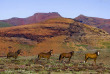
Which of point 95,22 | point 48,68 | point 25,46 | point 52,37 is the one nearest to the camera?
point 48,68

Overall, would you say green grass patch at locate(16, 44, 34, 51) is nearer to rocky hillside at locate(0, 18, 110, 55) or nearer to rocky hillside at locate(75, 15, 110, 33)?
rocky hillside at locate(0, 18, 110, 55)

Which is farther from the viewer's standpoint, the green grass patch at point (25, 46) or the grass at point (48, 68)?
the green grass patch at point (25, 46)

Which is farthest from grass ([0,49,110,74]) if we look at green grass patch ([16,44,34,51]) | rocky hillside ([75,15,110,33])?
rocky hillside ([75,15,110,33])

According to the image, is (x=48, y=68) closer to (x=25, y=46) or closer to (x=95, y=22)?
(x=25, y=46)

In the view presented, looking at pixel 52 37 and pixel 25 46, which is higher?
pixel 52 37

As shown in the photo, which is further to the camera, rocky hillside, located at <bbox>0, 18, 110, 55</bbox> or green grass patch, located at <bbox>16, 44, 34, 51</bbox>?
rocky hillside, located at <bbox>0, 18, 110, 55</bbox>

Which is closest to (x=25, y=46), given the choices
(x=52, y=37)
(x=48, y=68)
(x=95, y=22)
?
(x=52, y=37)

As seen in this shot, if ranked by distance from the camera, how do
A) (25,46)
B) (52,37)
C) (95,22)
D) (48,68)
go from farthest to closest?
(95,22), (52,37), (25,46), (48,68)

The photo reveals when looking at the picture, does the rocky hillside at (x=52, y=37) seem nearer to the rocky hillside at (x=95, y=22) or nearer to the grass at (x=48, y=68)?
the grass at (x=48, y=68)

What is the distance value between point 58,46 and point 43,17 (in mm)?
122670

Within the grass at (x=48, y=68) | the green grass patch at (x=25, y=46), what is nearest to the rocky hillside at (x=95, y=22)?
the green grass patch at (x=25, y=46)

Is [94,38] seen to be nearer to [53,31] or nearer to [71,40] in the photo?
[71,40]

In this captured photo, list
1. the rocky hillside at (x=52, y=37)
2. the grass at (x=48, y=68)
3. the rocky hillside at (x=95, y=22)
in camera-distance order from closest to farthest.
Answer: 1. the grass at (x=48, y=68)
2. the rocky hillside at (x=52, y=37)
3. the rocky hillside at (x=95, y=22)

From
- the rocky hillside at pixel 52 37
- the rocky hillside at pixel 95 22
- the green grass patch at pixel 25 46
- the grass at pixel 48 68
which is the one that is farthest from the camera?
the rocky hillside at pixel 95 22
